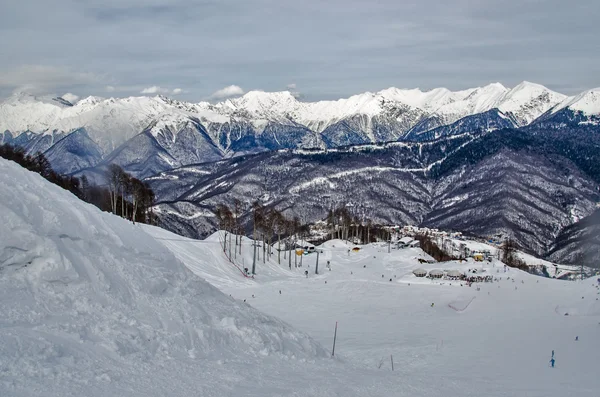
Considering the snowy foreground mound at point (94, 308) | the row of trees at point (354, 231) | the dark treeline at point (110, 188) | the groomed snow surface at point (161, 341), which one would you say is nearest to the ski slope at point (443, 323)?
the groomed snow surface at point (161, 341)

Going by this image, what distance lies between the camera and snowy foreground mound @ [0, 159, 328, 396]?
11.6 meters

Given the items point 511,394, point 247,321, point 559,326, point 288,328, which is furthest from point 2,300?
point 559,326

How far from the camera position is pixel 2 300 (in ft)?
42.2

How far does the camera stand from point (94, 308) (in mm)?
14430

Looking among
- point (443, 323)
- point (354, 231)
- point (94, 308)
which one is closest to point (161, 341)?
point (94, 308)

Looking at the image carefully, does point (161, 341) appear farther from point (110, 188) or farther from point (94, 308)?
point (110, 188)

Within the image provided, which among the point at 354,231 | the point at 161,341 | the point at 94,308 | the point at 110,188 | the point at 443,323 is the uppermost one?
the point at 110,188

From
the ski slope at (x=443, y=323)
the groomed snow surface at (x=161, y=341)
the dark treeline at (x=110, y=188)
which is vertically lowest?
the ski slope at (x=443, y=323)

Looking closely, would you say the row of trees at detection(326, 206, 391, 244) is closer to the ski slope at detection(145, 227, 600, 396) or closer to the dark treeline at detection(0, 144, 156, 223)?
the ski slope at detection(145, 227, 600, 396)

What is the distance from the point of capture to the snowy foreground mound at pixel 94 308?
11570 millimetres

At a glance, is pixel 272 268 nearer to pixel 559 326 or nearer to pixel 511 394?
pixel 559 326

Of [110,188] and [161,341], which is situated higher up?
[110,188]

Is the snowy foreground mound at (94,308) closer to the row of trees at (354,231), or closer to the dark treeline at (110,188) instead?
the dark treeline at (110,188)

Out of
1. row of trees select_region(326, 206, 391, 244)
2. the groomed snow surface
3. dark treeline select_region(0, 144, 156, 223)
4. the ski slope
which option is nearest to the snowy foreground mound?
the groomed snow surface
